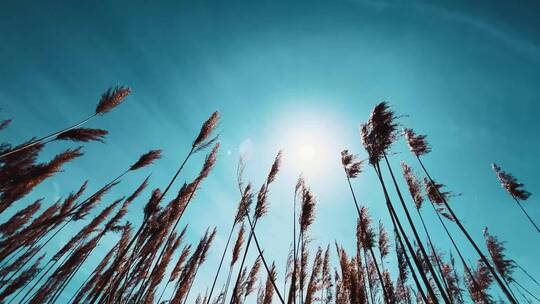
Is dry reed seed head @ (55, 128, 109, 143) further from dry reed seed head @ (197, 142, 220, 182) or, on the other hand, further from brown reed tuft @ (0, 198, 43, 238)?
brown reed tuft @ (0, 198, 43, 238)

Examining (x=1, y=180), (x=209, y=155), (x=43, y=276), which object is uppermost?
(x=209, y=155)

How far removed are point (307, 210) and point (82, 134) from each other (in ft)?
15.4

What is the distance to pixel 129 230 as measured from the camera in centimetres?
710

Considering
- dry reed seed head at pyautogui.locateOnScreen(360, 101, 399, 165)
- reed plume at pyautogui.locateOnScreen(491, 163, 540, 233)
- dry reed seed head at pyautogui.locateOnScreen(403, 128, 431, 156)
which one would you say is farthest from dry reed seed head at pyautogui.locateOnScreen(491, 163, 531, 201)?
dry reed seed head at pyautogui.locateOnScreen(360, 101, 399, 165)

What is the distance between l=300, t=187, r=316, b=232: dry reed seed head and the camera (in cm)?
556

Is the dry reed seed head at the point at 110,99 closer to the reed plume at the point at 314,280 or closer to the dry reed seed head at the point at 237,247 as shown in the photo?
the dry reed seed head at the point at 237,247

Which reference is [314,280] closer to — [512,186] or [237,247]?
[237,247]

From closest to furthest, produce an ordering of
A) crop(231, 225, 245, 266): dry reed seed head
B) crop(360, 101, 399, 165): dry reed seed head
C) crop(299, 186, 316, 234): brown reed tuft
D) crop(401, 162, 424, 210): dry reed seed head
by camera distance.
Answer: crop(360, 101, 399, 165): dry reed seed head
crop(299, 186, 316, 234): brown reed tuft
crop(231, 225, 245, 266): dry reed seed head
crop(401, 162, 424, 210): dry reed seed head

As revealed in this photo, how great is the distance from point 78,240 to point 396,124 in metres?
9.55

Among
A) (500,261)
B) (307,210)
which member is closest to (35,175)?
(307,210)

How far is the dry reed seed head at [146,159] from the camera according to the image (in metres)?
5.69

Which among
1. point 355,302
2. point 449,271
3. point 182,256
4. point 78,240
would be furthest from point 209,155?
point 449,271

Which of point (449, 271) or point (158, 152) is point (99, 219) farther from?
point (449, 271)

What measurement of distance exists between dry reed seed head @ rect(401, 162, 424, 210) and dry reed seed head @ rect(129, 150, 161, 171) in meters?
7.32
